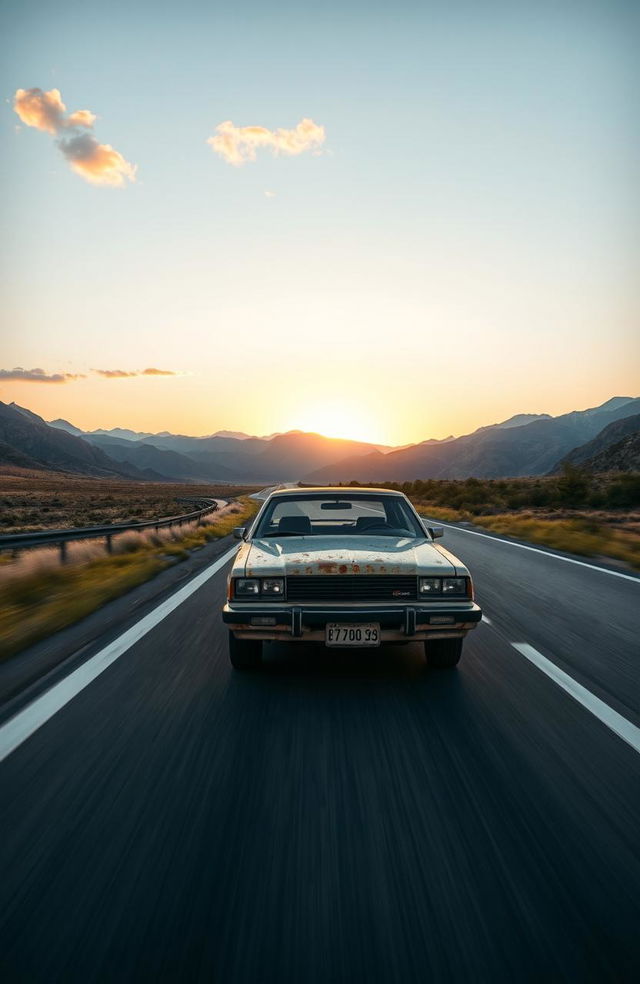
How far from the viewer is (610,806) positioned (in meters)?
3.30

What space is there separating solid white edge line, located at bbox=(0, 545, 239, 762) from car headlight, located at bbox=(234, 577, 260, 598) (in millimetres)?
1343

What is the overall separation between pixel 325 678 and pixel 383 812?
2262 millimetres

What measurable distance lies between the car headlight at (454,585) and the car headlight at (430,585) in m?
0.04

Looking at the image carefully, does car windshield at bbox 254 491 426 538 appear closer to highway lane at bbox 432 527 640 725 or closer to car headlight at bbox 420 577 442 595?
car headlight at bbox 420 577 442 595

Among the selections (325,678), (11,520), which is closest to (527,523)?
(325,678)

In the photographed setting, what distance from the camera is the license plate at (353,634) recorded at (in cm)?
515

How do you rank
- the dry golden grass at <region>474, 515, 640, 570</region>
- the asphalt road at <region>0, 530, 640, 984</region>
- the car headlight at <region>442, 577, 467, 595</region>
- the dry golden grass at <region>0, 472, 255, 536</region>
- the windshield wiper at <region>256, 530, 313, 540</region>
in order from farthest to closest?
the dry golden grass at <region>0, 472, 255, 536</region>, the dry golden grass at <region>474, 515, 640, 570</region>, the windshield wiper at <region>256, 530, 313, 540</region>, the car headlight at <region>442, 577, 467, 595</region>, the asphalt road at <region>0, 530, 640, 984</region>

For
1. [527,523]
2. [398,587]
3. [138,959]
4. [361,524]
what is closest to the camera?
[138,959]

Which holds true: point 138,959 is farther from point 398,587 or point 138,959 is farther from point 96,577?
point 96,577

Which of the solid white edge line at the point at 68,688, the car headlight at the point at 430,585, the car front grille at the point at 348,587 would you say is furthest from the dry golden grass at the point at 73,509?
the car headlight at the point at 430,585

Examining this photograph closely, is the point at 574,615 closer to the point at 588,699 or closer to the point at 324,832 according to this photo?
the point at 588,699

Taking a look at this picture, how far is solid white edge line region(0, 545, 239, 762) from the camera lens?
4.17 metres

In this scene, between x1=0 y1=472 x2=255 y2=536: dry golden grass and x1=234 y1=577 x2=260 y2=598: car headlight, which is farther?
x1=0 y1=472 x2=255 y2=536: dry golden grass

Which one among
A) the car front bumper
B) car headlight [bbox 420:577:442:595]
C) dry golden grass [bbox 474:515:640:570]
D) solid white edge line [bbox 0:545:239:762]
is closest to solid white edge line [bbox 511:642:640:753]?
the car front bumper
